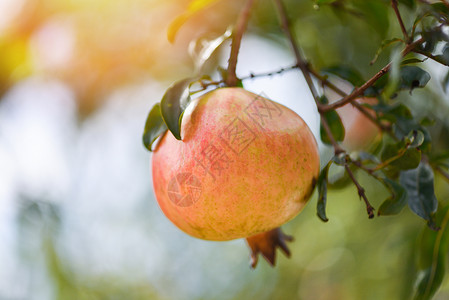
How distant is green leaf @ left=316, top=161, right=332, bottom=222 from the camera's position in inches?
29.7

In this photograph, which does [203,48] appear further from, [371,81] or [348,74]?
[371,81]

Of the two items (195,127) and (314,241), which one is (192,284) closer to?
(314,241)

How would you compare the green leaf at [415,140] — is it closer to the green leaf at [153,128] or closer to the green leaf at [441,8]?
the green leaf at [441,8]

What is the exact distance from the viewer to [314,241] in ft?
9.32

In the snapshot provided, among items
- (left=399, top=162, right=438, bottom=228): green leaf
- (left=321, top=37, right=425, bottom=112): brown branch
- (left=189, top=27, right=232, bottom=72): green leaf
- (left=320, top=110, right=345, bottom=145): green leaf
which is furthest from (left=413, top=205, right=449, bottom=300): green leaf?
(left=189, top=27, right=232, bottom=72): green leaf

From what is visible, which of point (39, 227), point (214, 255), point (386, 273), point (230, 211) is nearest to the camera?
point (230, 211)

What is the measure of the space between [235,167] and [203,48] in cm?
46

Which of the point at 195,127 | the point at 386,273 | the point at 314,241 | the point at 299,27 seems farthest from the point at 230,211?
the point at 314,241

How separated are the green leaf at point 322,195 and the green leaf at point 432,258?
0.36 m

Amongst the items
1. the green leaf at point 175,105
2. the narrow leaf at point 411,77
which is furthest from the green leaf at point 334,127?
the green leaf at point 175,105

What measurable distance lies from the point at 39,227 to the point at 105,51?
94 cm

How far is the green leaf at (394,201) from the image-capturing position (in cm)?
81

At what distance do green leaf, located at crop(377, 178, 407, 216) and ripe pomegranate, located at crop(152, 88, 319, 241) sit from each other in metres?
0.13

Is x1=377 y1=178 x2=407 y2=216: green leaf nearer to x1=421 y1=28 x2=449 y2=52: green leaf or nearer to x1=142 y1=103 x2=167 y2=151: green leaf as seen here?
x1=421 y1=28 x2=449 y2=52: green leaf
